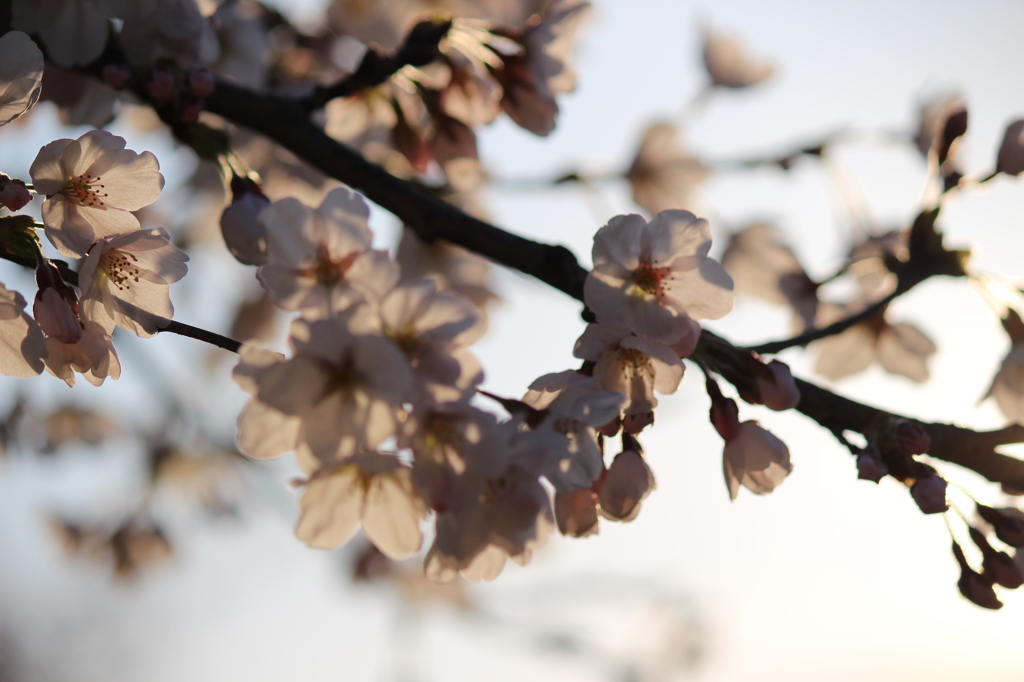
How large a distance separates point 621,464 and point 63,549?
3.56 m

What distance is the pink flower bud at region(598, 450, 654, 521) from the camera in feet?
2.43

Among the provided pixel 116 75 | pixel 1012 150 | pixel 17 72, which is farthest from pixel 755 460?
pixel 116 75

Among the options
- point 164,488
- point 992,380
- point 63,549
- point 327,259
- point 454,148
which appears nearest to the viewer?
point 327,259

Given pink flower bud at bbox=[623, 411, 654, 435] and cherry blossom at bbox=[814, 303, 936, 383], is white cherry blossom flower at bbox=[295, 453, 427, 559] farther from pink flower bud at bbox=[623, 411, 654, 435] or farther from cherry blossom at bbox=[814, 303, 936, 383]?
cherry blossom at bbox=[814, 303, 936, 383]

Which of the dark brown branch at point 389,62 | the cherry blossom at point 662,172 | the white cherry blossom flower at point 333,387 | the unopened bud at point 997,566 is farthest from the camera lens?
the cherry blossom at point 662,172

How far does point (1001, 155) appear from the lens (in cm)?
99

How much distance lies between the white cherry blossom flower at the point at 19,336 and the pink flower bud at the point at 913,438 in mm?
937

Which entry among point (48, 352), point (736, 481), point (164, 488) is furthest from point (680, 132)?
point (164, 488)

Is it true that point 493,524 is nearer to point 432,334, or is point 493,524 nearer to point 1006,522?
point 432,334

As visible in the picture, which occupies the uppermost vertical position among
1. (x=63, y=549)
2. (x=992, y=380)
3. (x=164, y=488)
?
(x=992, y=380)

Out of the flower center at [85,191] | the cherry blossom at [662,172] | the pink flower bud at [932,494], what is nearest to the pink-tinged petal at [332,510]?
the flower center at [85,191]

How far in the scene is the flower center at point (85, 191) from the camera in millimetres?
727

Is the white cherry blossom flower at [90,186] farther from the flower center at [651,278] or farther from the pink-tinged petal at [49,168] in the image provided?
the flower center at [651,278]

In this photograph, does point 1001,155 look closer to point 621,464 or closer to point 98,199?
point 621,464
